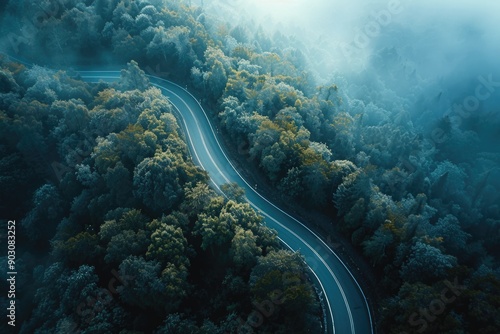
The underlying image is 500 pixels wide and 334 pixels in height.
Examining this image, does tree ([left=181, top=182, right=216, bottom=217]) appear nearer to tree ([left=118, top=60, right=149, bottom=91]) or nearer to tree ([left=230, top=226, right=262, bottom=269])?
tree ([left=230, top=226, right=262, bottom=269])

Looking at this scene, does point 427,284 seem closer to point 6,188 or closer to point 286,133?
point 286,133

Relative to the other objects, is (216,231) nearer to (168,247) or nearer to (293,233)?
(168,247)

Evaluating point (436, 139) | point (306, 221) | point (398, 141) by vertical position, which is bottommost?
point (306, 221)

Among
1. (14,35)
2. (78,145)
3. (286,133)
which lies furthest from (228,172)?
(14,35)

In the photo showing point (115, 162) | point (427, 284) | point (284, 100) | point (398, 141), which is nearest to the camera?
point (427, 284)

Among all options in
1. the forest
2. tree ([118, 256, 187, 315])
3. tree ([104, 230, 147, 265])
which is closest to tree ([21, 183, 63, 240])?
the forest

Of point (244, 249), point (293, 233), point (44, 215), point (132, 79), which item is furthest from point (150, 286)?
point (132, 79)
